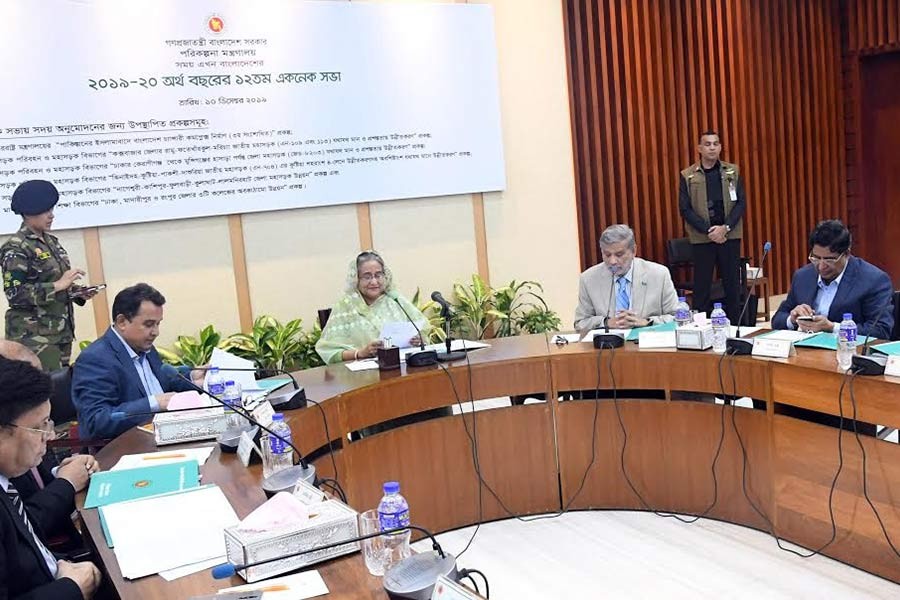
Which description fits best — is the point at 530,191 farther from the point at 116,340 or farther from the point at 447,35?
the point at 116,340

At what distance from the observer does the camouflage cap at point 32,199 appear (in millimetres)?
4379

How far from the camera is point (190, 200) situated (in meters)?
5.44

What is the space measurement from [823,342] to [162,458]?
248 centimetres

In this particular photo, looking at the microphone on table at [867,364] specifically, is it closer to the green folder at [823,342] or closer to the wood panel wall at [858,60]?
the green folder at [823,342]

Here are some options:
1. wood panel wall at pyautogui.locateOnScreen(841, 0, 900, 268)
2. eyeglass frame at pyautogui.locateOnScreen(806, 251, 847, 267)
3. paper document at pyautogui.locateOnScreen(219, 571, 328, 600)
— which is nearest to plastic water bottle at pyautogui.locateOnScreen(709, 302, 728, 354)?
eyeglass frame at pyautogui.locateOnScreen(806, 251, 847, 267)

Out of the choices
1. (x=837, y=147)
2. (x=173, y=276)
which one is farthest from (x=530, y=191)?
(x=837, y=147)

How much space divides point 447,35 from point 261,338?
2.53 m

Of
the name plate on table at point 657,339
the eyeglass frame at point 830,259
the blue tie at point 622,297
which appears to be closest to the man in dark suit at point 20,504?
the name plate on table at point 657,339

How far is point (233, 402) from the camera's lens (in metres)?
3.10

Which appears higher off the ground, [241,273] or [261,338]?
[241,273]

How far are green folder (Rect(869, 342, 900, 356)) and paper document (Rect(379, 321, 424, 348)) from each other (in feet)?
6.26

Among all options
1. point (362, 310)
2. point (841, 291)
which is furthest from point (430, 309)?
point (841, 291)

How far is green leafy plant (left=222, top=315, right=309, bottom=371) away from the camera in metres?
5.50

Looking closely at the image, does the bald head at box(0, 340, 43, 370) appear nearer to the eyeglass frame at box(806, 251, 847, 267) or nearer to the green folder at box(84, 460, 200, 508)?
the green folder at box(84, 460, 200, 508)
